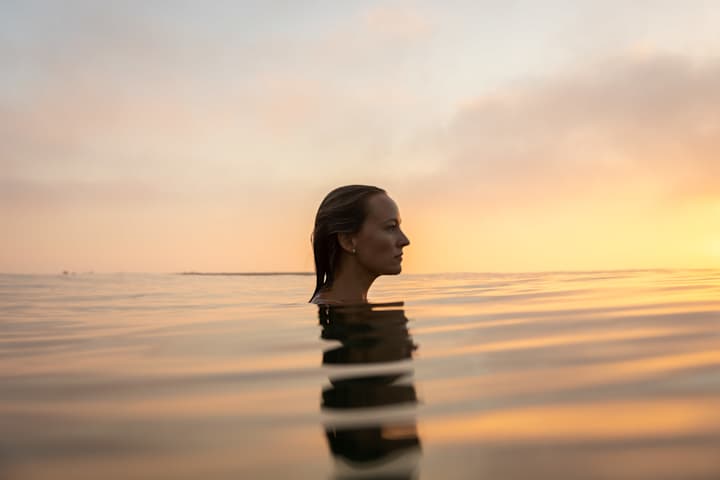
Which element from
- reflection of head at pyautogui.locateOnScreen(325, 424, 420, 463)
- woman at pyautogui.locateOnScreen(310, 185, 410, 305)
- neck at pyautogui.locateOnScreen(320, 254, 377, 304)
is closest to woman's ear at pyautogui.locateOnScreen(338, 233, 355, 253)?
woman at pyautogui.locateOnScreen(310, 185, 410, 305)

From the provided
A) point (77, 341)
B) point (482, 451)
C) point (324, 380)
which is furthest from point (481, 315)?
point (482, 451)

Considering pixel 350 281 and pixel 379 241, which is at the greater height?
pixel 379 241

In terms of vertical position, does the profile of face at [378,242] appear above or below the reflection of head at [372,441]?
above

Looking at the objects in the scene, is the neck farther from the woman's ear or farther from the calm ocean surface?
the calm ocean surface

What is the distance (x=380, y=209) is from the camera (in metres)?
6.07

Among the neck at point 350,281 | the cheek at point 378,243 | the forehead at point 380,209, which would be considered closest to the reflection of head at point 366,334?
the neck at point 350,281

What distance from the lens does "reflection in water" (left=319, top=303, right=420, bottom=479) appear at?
60.4 inches

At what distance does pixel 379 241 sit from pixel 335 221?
0.51 metres

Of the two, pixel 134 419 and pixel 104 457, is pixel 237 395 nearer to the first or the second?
pixel 134 419

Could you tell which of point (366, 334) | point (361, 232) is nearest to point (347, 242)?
point (361, 232)

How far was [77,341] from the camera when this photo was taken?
4.55m

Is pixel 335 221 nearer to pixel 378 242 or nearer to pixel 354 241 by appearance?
pixel 354 241

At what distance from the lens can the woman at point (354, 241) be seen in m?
6.02

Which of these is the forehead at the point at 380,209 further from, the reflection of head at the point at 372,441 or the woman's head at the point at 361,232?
the reflection of head at the point at 372,441
